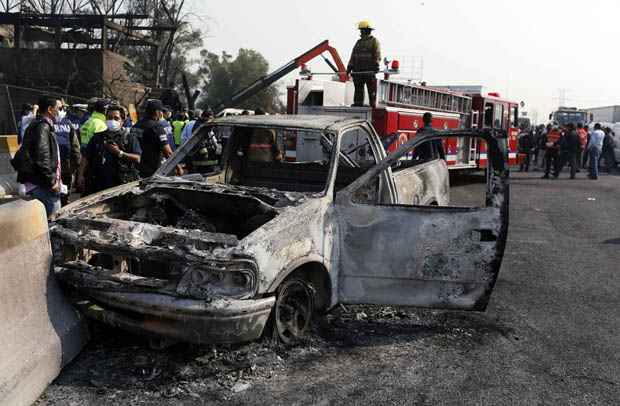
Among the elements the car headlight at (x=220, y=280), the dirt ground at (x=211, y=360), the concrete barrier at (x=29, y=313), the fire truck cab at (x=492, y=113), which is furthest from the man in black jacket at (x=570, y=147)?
the concrete barrier at (x=29, y=313)

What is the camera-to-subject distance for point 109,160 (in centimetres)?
729

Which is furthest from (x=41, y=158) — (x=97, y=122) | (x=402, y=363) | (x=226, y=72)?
(x=226, y=72)

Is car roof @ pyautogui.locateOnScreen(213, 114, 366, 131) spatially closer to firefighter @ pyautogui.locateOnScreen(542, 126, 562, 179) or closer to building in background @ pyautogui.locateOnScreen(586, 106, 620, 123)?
firefighter @ pyautogui.locateOnScreen(542, 126, 562, 179)

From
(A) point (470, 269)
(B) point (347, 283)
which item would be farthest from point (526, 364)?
(B) point (347, 283)

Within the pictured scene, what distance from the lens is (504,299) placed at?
20.0ft

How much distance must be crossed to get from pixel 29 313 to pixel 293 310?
1729 millimetres

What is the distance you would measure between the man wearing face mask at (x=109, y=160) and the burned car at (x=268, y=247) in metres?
1.25

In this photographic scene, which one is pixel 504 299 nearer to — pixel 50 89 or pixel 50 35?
pixel 50 89

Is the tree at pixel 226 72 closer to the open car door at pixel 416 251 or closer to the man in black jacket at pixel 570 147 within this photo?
the man in black jacket at pixel 570 147

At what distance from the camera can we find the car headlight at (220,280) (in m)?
3.90

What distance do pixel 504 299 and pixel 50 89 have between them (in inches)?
811

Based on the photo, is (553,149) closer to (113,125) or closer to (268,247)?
(113,125)

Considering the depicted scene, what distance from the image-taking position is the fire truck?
14.1 meters

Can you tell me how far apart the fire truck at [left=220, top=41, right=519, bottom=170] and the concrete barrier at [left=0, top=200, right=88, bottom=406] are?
8.31m
